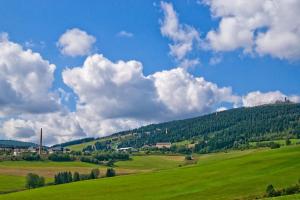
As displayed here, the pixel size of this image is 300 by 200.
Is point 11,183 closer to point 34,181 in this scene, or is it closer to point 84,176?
point 34,181

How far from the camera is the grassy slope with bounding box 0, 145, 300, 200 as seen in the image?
3760 inches

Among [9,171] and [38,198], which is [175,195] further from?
[9,171]

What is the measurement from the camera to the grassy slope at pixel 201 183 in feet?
313

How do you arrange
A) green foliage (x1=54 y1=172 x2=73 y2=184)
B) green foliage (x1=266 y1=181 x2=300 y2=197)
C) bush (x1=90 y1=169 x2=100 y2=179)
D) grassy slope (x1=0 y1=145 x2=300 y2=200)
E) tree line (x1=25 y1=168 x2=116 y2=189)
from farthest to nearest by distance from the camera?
1. bush (x1=90 y1=169 x2=100 y2=179)
2. green foliage (x1=54 y1=172 x2=73 y2=184)
3. tree line (x1=25 y1=168 x2=116 y2=189)
4. grassy slope (x1=0 y1=145 x2=300 y2=200)
5. green foliage (x1=266 y1=181 x2=300 y2=197)

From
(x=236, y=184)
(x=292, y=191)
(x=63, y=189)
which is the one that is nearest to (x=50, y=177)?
(x=63, y=189)

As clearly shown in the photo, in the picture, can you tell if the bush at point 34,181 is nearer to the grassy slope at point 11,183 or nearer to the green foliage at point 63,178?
the grassy slope at point 11,183

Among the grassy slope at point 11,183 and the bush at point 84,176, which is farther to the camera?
the bush at point 84,176

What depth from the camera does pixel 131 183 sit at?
125 metres

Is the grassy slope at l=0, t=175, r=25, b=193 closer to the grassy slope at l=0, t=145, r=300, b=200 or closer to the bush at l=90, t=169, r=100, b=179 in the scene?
the bush at l=90, t=169, r=100, b=179

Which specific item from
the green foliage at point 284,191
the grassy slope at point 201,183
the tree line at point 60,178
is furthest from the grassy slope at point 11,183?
the green foliage at point 284,191

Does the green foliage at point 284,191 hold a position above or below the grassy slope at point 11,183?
below

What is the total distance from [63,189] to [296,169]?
52.7m

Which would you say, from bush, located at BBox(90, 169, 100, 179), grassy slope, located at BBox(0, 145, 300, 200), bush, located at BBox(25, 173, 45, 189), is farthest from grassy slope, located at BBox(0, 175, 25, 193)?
grassy slope, located at BBox(0, 145, 300, 200)

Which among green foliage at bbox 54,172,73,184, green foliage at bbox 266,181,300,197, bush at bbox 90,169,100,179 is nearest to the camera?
green foliage at bbox 266,181,300,197
